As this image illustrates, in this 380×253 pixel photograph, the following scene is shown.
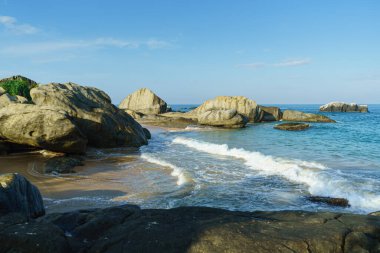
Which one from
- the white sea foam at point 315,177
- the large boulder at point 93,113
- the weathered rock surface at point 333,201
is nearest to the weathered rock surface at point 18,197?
the weathered rock surface at point 333,201

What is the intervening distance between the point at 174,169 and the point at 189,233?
32.9 feet

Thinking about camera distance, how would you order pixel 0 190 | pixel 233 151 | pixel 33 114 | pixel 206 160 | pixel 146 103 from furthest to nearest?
pixel 146 103
pixel 233 151
pixel 206 160
pixel 33 114
pixel 0 190

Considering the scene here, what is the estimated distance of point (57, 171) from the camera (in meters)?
13.2

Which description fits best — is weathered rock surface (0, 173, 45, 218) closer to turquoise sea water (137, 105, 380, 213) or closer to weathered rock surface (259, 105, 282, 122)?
turquoise sea water (137, 105, 380, 213)

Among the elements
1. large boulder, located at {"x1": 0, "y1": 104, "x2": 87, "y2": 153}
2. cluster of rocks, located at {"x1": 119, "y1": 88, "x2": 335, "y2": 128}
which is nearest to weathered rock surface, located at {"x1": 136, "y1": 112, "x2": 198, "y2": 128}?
cluster of rocks, located at {"x1": 119, "y1": 88, "x2": 335, "y2": 128}

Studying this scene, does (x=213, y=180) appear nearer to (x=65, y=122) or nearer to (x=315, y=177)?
(x=315, y=177)

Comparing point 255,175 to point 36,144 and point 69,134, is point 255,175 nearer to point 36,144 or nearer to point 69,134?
point 69,134

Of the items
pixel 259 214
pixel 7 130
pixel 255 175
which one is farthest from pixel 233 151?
pixel 259 214

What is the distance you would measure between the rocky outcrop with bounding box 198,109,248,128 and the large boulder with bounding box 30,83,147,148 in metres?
19.7

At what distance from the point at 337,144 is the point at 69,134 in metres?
19.0

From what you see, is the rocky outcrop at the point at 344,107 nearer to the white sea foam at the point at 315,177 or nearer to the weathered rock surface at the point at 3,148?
the white sea foam at the point at 315,177

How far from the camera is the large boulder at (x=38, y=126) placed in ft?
49.7

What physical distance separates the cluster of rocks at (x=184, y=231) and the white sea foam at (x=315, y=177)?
4.96 meters

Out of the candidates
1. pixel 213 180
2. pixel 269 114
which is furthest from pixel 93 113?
Answer: pixel 269 114
